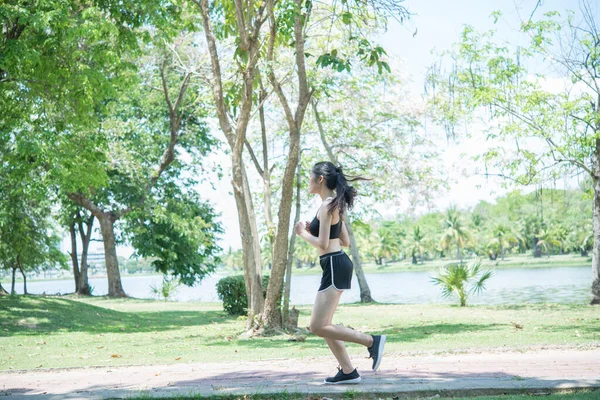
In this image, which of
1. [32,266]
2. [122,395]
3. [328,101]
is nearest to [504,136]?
[328,101]

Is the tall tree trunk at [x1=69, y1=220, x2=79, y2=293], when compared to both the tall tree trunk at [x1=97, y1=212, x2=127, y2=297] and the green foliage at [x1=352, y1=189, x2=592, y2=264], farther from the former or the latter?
the green foliage at [x1=352, y1=189, x2=592, y2=264]

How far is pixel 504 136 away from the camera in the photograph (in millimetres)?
19609

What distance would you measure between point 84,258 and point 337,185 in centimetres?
2878

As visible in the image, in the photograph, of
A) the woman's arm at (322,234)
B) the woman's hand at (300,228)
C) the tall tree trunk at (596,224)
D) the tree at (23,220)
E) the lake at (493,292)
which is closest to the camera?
the woman's arm at (322,234)

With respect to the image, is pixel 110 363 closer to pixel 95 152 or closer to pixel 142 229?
pixel 95 152

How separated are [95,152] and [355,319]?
841 cm

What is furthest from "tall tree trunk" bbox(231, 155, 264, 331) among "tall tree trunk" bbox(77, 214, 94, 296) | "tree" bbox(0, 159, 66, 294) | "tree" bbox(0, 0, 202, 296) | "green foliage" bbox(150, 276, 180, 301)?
"tall tree trunk" bbox(77, 214, 94, 296)

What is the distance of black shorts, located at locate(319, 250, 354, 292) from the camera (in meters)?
5.69

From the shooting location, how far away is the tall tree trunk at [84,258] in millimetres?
31272

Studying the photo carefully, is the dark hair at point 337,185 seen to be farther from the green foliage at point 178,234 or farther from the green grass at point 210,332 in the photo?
the green foliage at point 178,234

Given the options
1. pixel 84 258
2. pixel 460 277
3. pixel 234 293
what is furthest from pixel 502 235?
pixel 234 293

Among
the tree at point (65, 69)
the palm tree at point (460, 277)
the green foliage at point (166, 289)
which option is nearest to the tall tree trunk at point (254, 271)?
the tree at point (65, 69)

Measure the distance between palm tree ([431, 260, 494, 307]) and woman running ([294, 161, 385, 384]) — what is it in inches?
540

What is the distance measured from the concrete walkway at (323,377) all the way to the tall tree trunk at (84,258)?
24.6 metres
